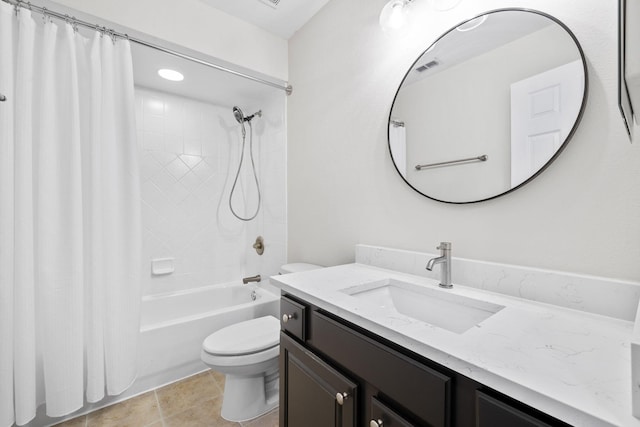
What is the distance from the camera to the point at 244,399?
1511 mm

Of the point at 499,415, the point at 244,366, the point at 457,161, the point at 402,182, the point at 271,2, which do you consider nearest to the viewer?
the point at 499,415

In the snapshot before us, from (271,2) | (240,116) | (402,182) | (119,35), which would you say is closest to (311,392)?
(402,182)

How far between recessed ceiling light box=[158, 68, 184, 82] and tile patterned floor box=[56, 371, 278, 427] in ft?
6.89

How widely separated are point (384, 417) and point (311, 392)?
0.31 meters

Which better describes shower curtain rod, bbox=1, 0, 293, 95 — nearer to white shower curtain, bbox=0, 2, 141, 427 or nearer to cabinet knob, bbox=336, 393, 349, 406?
white shower curtain, bbox=0, 2, 141, 427

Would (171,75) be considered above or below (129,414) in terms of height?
above

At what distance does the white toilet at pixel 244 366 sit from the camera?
1445 mm

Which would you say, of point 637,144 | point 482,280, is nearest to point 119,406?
point 482,280

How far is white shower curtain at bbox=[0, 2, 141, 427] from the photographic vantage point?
1.22 meters

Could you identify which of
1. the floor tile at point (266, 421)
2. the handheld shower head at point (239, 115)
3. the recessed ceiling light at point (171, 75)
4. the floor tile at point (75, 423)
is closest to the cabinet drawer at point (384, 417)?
the floor tile at point (266, 421)

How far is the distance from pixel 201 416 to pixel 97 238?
3.61 feet

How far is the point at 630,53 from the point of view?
406 millimetres

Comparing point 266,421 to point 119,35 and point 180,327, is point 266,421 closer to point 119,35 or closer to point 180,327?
point 180,327

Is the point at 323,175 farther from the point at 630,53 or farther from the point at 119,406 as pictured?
the point at 119,406
